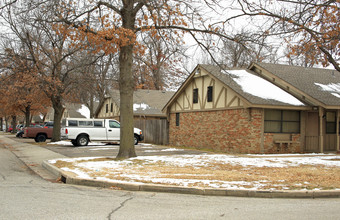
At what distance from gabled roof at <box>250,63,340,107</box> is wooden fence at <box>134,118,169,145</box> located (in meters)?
8.24

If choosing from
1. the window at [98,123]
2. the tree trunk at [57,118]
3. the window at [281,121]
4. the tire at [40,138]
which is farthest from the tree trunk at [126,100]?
the tire at [40,138]

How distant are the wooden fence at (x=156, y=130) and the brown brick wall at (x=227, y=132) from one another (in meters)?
2.23

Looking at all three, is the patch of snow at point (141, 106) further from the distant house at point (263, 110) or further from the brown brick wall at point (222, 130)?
the distant house at point (263, 110)

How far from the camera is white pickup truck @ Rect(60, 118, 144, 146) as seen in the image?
977 inches

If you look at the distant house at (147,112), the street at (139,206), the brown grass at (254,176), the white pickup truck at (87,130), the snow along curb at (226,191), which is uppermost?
the distant house at (147,112)

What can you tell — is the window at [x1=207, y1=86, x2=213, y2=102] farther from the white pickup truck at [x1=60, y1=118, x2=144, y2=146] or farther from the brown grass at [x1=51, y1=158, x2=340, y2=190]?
the brown grass at [x1=51, y1=158, x2=340, y2=190]

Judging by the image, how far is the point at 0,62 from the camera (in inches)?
1073

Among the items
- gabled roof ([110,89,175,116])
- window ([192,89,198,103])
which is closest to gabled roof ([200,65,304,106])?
window ([192,89,198,103])

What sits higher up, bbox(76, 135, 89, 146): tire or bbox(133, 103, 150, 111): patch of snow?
bbox(133, 103, 150, 111): patch of snow

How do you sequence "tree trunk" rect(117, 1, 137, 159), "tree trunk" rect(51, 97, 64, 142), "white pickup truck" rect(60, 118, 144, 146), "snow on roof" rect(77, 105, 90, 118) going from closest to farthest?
"tree trunk" rect(117, 1, 137, 159), "white pickup truck" rect(60, 118, 144, 146), "tree trunk" rect(51, 97, 64, 142), "snow on roof" rect(77, 105, 90, 118)

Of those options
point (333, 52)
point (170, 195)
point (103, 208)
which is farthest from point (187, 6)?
point (103, 208)

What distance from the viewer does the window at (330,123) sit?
22.9 meters

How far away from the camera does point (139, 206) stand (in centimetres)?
725

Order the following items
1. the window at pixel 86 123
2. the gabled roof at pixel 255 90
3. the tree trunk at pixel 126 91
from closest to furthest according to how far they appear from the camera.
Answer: the tree trunk at pixel 126 91 → the gabled roof at pixel 255 90 → the window at pixel 86 123
